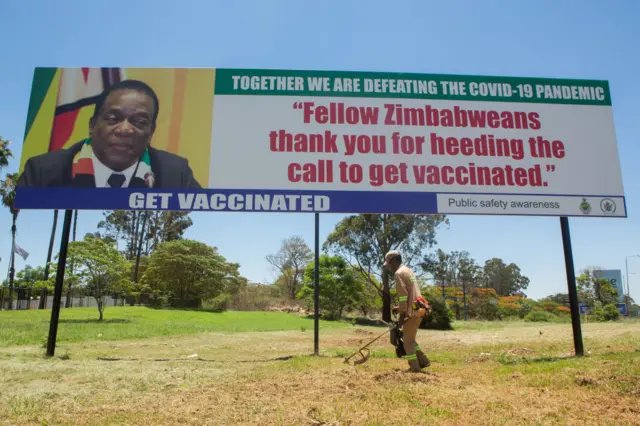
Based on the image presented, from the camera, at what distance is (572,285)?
9.13m

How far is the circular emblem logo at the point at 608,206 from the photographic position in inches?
386

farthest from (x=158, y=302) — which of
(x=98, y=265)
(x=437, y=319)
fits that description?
(x=437, y=319)

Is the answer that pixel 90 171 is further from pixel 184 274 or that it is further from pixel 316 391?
pixel 184 274

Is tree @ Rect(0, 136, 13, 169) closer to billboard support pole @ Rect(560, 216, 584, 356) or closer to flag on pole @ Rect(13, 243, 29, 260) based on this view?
flag on pole @ Rect(13, 243, 29, 260)

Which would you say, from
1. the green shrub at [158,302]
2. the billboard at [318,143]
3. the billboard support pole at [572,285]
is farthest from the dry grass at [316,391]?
the green shrub at [158,302]

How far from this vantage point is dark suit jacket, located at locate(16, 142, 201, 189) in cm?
966

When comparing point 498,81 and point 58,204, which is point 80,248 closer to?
point 58,204

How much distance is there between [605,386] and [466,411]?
2.14 m

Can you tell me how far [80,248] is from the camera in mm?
22281

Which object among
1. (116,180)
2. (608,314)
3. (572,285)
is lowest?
(608,314)

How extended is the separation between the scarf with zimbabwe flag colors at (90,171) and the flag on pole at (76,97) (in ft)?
1.50

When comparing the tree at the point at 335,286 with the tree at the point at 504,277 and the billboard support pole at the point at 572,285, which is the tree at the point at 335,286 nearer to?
the billboard support pole at the point at 572,285

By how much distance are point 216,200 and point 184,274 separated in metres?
32.4

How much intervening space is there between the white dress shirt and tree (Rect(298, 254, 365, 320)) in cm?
2140
